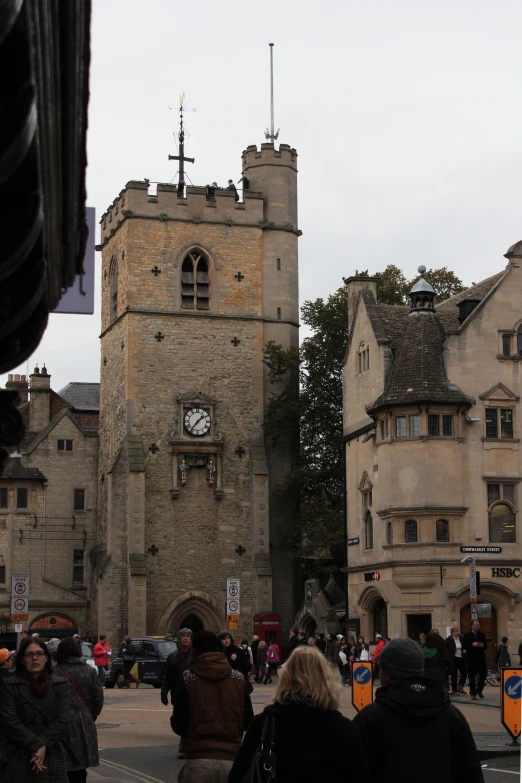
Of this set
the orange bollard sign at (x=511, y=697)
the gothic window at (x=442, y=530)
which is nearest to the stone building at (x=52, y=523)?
the gothic window at (x=442, y=530)

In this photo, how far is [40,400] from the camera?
6919 centimetres

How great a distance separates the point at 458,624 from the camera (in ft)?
139

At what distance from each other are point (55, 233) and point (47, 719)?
313 centimetres

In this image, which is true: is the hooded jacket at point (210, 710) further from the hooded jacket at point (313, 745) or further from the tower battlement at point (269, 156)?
the tower battlement at point (269, 156)

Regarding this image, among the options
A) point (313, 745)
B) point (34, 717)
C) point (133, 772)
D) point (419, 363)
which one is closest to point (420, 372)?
point (419, 363)

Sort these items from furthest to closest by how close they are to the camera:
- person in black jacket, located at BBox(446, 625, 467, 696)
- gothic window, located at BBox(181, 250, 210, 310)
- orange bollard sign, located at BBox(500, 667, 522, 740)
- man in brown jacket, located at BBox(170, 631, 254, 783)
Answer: gothic window, located at BBox(181, 250, 210, 310), person in black jacket, located at BBox(446, 625, 467, 696), orange bollard sign, located at BBox(500, 667, 522, 740), man in brown jacket, located at BBox(170, 631, 254, 783)

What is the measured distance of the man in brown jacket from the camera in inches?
350

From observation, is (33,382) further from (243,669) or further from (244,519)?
(243,669)

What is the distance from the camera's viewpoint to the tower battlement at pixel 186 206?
5841cm

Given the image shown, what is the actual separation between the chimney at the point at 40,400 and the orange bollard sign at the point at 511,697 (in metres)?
52.1

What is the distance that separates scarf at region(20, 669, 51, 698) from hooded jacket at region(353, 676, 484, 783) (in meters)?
3.27

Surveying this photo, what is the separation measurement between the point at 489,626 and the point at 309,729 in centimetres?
3687

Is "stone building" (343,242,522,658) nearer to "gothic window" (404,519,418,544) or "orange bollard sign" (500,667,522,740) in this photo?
"gothic window" (404,519,418,544)

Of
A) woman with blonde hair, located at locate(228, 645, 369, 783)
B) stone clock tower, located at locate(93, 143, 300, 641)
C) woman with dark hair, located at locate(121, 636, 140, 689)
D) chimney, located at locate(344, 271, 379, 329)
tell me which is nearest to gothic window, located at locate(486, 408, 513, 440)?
chimney, located at locate(344, 271, 379, 329)
